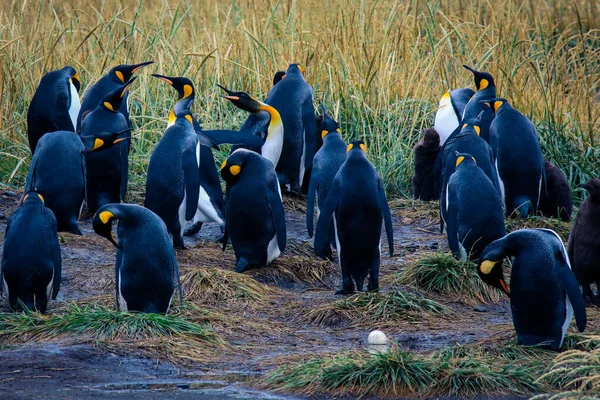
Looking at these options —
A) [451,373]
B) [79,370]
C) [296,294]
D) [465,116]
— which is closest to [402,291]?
[296,294]

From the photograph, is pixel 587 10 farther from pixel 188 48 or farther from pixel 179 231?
pixel 179 231

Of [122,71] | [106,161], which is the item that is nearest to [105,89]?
[122,71]

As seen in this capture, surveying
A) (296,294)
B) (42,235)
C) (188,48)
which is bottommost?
(296,294)

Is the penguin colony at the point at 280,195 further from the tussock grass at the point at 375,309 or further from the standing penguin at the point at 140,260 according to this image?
the tussock grass at the point at 375,309

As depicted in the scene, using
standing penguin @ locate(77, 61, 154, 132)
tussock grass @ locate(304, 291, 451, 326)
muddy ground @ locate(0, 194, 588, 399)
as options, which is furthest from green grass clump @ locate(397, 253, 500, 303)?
standing penguin @ locate(77, 61, 154, 132)

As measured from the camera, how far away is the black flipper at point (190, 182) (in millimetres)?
7098

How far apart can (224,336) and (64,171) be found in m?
2.59

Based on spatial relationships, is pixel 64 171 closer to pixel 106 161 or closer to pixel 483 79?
pixel 106 161

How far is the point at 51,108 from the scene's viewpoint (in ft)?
28.8

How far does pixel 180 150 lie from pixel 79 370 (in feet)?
9.74

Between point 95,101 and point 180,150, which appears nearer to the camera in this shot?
point 180,150

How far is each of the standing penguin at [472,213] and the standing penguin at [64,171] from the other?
8.48 ft

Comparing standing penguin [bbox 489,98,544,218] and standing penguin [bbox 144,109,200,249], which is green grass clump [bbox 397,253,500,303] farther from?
standing penguin [bbox 489,98,544,218]

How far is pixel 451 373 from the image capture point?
4.21 m
